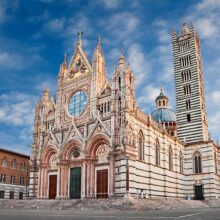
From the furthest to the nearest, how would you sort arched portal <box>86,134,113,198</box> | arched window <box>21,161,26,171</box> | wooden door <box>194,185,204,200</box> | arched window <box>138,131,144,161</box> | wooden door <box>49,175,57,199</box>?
1. arched window <box>21,161,26,171</box>
2. wooden door <box>194,185,204,200</box>
3. wooden door <box>49,175,57,199</box>
4. arched window <box>138,131,144,161</box>
5. arched portal <box>86,134,113,198</box>

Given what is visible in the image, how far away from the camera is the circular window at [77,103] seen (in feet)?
131

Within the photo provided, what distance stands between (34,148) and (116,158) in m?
14.7

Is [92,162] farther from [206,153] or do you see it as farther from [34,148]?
[206,153]

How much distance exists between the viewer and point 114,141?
3284cm

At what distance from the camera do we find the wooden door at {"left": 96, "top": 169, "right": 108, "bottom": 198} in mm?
33656

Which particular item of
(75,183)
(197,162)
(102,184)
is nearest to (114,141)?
(102,184)

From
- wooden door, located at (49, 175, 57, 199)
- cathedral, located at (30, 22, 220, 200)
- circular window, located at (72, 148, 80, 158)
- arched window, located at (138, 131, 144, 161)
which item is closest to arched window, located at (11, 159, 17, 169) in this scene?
cathedral, located at (30, 22, 220, 200)

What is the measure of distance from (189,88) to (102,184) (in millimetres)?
25240

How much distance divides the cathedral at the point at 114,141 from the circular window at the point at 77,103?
14cm

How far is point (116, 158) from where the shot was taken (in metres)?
32.8

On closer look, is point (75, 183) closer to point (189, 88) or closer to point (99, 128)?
point (99, 128)

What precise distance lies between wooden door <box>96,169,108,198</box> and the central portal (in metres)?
3.01

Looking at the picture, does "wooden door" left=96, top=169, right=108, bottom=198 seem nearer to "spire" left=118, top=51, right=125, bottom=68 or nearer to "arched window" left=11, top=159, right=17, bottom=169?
"spire" left=118, top=51, right=125, bottom=68

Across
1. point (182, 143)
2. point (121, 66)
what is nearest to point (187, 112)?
point (182, 143)
